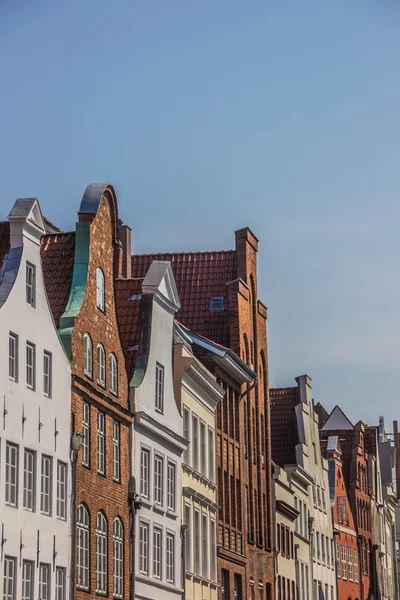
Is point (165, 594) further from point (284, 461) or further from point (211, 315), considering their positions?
point (284, 461)

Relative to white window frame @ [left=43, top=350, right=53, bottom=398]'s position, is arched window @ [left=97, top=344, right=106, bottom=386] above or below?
above

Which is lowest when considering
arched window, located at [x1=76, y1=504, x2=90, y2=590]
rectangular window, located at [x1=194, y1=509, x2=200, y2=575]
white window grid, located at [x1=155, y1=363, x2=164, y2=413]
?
arched window, located at [x1=76, y1=504, x2=90, y2=590]

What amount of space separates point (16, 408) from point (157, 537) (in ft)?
42.4

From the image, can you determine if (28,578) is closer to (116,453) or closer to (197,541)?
(116,453)

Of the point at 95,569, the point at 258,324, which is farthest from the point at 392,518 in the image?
the point at 95,569

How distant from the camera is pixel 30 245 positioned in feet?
116

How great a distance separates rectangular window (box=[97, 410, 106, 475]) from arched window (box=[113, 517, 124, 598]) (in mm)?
2027

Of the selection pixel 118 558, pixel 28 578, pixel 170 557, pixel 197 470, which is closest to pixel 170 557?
pixel 170 557

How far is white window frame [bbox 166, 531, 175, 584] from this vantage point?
45966 mm

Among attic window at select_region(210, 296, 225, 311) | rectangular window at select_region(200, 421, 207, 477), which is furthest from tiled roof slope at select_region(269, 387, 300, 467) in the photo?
rectangular window at select_region(200, 421, 207, 477)

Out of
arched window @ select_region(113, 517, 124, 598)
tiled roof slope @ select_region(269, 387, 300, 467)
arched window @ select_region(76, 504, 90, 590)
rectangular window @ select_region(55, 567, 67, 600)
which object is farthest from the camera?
tiled roof slope @ select_region(269, 387, 300, 467)

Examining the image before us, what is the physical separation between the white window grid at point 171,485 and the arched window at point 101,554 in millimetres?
6886

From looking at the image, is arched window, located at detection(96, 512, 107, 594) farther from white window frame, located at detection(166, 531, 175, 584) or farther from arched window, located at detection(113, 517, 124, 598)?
white window frame, located at detection(166, 531, 175, 584)

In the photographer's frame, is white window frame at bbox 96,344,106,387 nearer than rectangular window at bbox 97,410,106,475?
No
